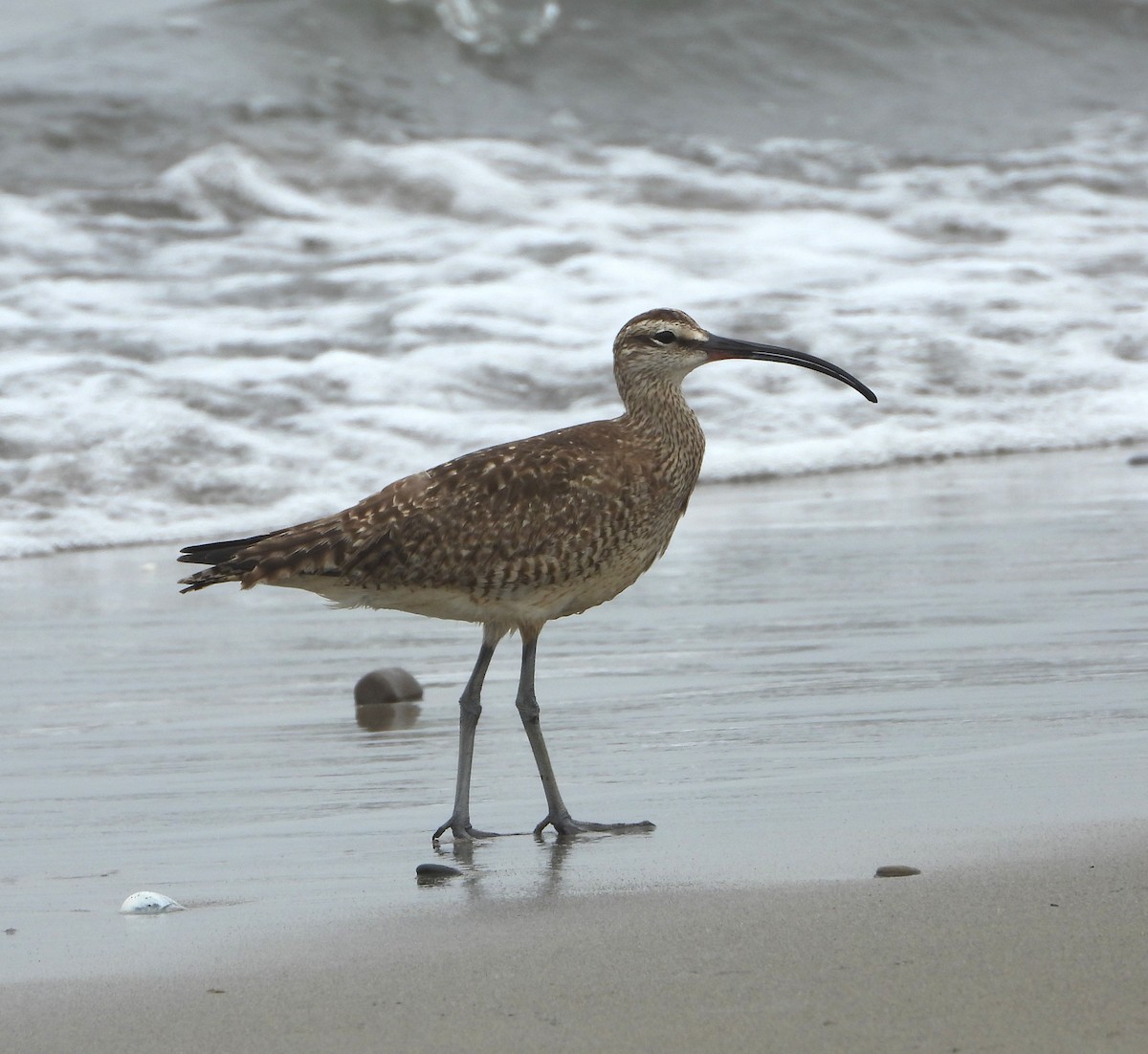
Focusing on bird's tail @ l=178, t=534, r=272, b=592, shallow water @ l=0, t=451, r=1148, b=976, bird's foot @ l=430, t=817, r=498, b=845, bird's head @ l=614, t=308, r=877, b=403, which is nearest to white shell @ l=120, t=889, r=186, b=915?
shallow water @ l=0, t=451, r=1148, b=976

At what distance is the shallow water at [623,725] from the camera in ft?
13.9

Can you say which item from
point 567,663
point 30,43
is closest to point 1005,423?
point 567,663

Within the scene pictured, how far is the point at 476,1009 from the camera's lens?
10.6ft

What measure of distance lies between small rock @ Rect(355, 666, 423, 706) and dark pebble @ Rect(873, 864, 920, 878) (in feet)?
8.23

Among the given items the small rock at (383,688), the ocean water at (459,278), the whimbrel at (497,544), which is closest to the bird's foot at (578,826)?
the whimbrel at (497,544)

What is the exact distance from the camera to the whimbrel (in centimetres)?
488

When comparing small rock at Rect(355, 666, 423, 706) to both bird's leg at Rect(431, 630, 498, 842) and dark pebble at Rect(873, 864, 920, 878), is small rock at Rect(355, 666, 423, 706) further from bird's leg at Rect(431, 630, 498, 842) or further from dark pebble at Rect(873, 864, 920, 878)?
dark pebble at Rect(873, 864, 920, 878)

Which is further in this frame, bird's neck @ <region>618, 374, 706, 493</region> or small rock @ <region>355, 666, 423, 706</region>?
small rock @ <region>355, 666, 423, 706</region>

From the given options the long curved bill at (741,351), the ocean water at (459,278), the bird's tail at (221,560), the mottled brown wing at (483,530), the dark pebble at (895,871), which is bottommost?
the ocean water at (459,278)

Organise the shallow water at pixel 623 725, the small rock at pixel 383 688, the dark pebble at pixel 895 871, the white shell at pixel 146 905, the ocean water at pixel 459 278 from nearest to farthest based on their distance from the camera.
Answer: the dark pebble at pixel 895 871
the white shell at pixel 146 905
the shallow water at pixel 623 725
the small rock at pixel 383 688
the ocean water at pixel 459 278

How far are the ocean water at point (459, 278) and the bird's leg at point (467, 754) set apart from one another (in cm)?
516

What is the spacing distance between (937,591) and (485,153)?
40.5ft

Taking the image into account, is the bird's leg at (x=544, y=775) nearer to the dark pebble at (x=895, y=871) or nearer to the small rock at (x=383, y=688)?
the dark pebble at (x=895, y=871)

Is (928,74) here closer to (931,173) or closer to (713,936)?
(931,173)
